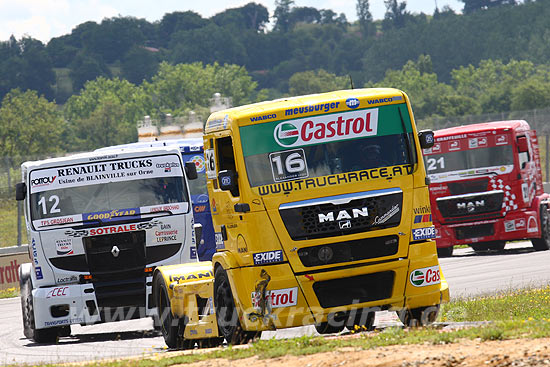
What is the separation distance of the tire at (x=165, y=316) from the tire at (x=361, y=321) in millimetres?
2219

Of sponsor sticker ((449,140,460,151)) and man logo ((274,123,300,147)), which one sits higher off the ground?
man logo ((274,123,300,147))

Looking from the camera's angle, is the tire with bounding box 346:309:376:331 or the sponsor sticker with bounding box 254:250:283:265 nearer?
the sponsor sticker with bounding box 254:250:283:265

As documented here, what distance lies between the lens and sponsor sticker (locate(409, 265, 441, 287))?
12.1 metres

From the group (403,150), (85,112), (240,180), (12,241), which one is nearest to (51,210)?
(240,180)

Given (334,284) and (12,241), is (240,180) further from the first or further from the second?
(12,241)

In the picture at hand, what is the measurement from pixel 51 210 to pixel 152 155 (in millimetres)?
1737

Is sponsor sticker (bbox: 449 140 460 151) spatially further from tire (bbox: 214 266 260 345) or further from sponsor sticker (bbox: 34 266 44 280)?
tire (bbox: 214 266 260 345)

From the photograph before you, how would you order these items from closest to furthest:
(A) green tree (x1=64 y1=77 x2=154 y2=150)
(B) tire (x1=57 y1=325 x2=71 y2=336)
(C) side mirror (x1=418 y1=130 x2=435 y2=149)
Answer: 1. (C) side mirror (x1=418 y1=130 x2=435 y2=149)
2. (B) tire (x1=57 y1=325 x2=71 y2=336)
3. (A) green tree (x1=64 y1=77 x2=154 y2=150)

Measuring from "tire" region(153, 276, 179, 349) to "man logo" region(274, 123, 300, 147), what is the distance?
300 centimetres

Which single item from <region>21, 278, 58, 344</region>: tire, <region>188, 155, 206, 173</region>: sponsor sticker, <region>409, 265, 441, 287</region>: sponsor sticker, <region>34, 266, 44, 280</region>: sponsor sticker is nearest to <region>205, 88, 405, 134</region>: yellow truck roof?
<region>409, 265, 441, 287</region>: sponsor sticker

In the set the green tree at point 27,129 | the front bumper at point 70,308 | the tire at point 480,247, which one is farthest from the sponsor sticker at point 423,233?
the green tree at point 27,129

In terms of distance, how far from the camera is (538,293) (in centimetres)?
1627

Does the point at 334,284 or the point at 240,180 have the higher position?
the point at 240,180

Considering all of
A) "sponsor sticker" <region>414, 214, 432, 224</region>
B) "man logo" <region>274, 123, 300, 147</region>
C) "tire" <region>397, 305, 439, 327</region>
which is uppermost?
"man logo" <region>274, 123, 300, 147</region>
